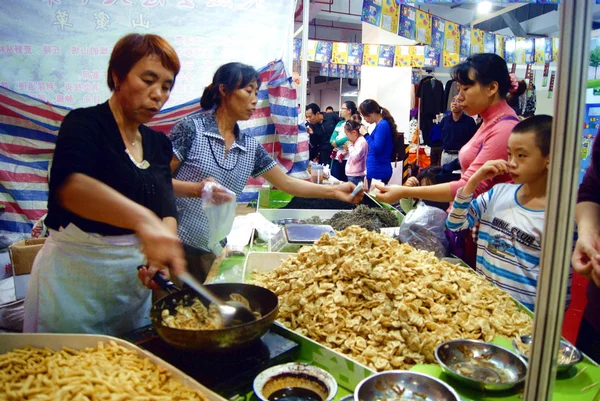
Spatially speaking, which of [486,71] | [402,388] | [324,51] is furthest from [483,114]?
[324,51]

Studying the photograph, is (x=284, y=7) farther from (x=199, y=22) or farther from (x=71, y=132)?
(x=71, y=132)

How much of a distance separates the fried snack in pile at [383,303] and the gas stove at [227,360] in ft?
0.69

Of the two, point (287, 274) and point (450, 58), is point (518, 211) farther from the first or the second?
point (450, 58)

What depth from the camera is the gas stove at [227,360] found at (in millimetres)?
1226

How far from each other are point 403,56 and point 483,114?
7.18 meters

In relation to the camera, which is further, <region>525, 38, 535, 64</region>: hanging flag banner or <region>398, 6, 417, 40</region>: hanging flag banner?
<region>525, 38, 535, 64</region>: hanging flag banner

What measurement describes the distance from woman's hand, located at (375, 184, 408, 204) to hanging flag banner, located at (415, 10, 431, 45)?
5693mm

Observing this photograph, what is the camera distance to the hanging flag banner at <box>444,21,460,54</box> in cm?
809

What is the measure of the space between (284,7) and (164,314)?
3038 mm

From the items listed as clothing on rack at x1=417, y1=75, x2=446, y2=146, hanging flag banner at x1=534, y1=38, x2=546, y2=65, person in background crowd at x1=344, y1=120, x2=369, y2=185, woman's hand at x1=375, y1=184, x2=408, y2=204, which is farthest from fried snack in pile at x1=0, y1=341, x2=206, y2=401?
hanging flag banner at x1=534, y1=38, x2=546, y2=65

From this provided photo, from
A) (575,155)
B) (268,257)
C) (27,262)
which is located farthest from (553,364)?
(27,262)

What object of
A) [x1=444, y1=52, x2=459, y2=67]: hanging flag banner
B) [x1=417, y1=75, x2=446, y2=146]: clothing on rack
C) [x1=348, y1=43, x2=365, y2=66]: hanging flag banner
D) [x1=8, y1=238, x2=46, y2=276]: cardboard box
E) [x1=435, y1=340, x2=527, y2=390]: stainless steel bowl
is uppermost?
[x1=348, y1=43, x2=365, y2=66]: hanging flag banner

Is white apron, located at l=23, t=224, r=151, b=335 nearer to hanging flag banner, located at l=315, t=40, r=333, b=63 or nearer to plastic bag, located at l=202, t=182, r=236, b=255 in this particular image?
plastic bag, located at l=202, t=182, r=236, b=255

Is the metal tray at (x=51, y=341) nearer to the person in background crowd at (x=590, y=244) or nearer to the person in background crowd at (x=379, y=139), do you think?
the person in background crowd at (x=590, y=244)
